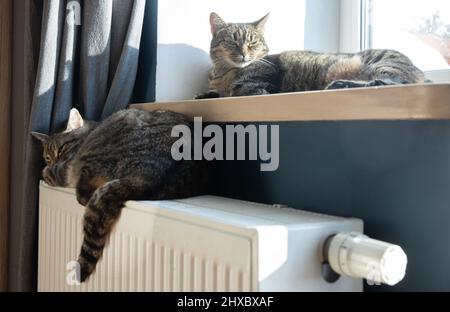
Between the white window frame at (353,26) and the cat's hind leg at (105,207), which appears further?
the white window frame at (353,26)

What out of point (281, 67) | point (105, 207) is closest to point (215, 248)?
point (105, 207)

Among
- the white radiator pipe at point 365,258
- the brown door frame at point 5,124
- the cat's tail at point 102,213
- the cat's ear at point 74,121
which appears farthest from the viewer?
the brown door frame at point 5,124

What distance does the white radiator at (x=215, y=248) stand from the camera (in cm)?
69

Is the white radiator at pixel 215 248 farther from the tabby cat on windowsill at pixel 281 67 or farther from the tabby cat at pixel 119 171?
the tabby cat on windowsill at pixel 281 67

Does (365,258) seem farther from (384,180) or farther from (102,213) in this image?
(102,213)

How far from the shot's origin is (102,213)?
0.97 metres

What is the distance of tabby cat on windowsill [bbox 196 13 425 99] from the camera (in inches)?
38.4

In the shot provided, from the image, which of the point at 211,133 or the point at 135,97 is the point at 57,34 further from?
the point at 211,133

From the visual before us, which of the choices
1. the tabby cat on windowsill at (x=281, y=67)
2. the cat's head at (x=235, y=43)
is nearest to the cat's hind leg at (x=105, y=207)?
the tabby cat on windowsill at (x=281, y=67)

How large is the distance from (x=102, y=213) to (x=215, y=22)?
689 mm

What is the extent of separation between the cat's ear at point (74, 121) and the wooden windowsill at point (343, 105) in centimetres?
43

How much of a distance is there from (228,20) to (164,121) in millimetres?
494

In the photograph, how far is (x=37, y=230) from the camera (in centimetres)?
142

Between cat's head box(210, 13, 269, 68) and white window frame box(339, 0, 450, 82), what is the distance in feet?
0.75
